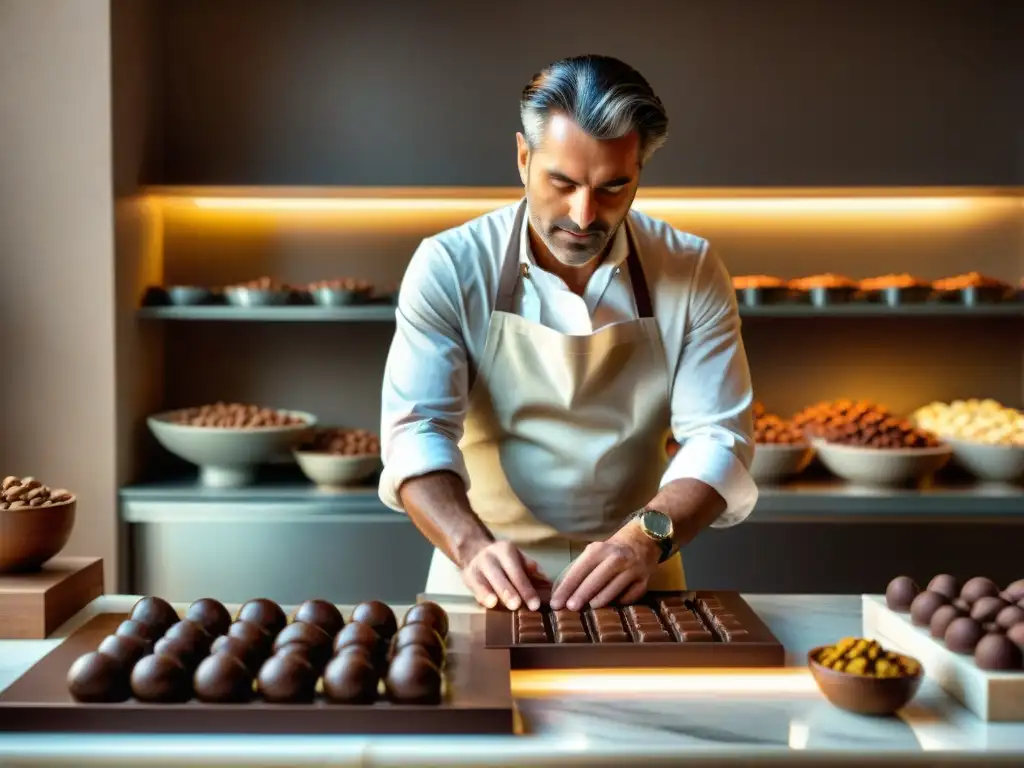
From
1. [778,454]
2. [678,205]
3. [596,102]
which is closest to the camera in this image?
[596,102]

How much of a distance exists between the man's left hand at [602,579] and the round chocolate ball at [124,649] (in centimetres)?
60

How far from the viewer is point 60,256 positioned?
11.3 feet

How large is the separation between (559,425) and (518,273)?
319 millimetres

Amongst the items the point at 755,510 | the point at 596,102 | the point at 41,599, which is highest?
the point at 596,102

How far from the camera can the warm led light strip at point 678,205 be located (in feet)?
13.1

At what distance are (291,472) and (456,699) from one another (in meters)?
2.69

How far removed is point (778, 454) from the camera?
354 centimetres

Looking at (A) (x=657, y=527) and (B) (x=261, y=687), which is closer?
(B) (x=261, y=687)

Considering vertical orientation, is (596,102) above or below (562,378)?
above

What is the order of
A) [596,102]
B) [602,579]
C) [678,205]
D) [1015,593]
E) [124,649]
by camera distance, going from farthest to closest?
[678,205]
[596,102]
[602,579]
[1015,593]
[124,649]

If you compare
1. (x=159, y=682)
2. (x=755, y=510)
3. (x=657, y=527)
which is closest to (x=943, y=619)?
(x=657, y=527)

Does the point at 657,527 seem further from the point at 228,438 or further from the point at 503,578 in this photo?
the point at 228,438

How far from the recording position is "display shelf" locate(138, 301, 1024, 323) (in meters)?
3.60

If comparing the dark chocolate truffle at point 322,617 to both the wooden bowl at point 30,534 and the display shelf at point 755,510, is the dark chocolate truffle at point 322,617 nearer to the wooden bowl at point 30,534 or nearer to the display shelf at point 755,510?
the wooden bowl at point 30,534
